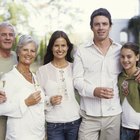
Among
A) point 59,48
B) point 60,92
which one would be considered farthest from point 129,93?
point 59,48

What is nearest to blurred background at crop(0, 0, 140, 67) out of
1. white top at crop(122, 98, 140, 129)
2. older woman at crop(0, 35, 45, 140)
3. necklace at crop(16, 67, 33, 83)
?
white top at crop(122, 98, 140, 129)

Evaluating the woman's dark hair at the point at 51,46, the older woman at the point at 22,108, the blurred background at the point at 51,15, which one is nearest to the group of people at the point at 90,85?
the woman's dark hair at the point at 51,46

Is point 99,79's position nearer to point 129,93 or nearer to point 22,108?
point 129,93

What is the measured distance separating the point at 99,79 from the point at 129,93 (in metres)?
0.31

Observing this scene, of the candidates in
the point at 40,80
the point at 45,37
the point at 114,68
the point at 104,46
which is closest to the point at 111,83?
the point at 114,68

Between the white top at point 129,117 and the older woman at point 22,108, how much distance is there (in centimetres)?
79

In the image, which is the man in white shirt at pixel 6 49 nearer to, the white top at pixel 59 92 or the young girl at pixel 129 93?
the white top at pixel 59 92

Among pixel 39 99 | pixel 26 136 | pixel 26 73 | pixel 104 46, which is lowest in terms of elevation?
pixel 26 136

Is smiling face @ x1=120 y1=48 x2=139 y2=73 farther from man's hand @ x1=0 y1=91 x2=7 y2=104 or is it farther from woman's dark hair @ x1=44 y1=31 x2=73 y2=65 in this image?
man's hand @ x1=0 y1=91 x2=7 y2=104

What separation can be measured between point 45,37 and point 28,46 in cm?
887

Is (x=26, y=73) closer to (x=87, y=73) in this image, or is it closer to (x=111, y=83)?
(x=87, y=73)

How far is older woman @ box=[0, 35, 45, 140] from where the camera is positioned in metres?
2.70

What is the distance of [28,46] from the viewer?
2885 millimetres

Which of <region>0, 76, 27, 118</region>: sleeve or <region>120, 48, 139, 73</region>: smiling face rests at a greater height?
<region>120, 48, 139, 73</region>: smiling face
